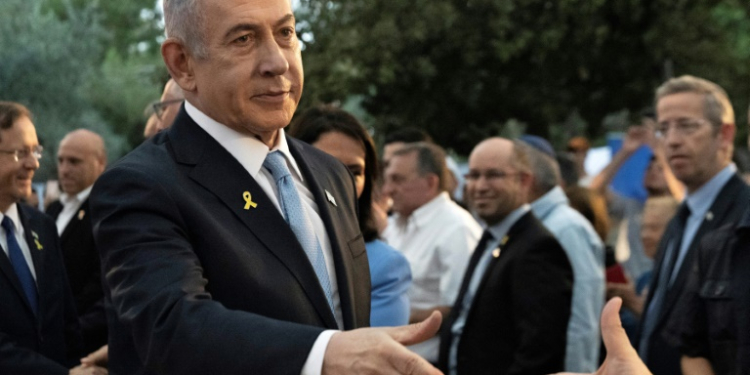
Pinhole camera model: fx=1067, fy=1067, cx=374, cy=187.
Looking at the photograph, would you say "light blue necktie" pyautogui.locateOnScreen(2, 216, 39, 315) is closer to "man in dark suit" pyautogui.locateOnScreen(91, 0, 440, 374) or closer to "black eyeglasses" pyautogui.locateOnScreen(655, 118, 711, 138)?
"man in dark suit" pyautogui.locateOnScreen(91, 0, 440, 374)

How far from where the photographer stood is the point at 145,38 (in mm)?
35188

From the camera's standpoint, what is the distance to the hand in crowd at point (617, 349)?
218 cm

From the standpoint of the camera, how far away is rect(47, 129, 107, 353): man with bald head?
570 cm

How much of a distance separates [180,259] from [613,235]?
13169 mm

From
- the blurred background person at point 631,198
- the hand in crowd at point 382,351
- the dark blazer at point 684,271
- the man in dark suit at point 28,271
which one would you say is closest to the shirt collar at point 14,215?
the man in dark suit at point 28,271

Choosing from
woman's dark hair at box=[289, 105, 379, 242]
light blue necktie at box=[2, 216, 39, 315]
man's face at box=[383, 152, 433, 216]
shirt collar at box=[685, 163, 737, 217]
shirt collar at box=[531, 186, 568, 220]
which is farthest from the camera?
man's face at box=[383, 152, 433, 216]

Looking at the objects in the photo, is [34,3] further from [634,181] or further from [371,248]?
[371,248]

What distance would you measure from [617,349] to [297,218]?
0.85 meters

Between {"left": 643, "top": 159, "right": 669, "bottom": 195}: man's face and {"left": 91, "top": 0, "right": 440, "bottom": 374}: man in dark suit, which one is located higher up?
{"left": 91, "top": 0, "right": 440, "bottom": 374}: man in dark suit

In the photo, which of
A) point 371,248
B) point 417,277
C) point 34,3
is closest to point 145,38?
point 34,3

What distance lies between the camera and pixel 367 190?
14.2 feet

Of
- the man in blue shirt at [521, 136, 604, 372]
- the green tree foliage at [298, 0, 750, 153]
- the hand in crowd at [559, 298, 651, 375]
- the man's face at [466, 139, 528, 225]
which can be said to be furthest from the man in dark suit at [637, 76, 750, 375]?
the green tree foliage at [298, 0, 750, 153]

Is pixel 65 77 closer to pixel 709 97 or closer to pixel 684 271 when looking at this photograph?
pixel 709 97

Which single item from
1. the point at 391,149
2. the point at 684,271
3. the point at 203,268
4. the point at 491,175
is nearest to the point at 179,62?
the point at 203,268
